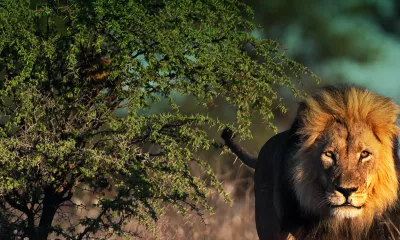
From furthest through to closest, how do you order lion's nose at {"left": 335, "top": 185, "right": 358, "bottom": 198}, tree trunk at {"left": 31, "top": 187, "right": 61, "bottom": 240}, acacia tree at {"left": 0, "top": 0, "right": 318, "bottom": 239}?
tree trunk at {"left": 31, "top": 187, "right": 61, "bottom": 240} → acacia tree at {"left": 0, "top": 0, "right": 318, "bottom": 239} → lion's nose at {"left": 335, "top": 185, "right": 358, "bottom": 198}

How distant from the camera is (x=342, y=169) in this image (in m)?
5.45

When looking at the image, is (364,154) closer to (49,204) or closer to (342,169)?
(342,169)

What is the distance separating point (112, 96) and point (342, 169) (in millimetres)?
3492

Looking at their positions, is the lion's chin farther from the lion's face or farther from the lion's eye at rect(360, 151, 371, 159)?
the lion's eye at rect(360, 151, 371, 159)

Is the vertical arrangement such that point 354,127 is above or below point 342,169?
above

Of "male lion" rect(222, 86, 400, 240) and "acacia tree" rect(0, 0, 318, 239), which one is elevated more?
"acacia tree" rect(0, 0, 318, 239)

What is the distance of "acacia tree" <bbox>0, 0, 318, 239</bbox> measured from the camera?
25.9ft

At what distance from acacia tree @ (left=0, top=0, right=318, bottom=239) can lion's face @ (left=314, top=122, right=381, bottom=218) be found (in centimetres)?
246

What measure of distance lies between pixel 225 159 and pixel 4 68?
345 inches


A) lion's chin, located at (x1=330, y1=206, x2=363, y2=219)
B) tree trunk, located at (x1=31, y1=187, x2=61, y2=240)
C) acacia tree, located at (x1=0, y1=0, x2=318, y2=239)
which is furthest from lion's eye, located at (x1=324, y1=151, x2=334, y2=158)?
tree trunk, located at (x1=31, y1=187, x2=61, y2=240)

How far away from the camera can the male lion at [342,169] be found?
5.47 meters

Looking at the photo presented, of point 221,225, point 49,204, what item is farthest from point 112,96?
point 221,225

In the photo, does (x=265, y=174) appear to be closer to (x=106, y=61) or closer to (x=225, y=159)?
(x=106, y=61)

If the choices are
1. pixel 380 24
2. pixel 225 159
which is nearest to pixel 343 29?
pixel 380 24
